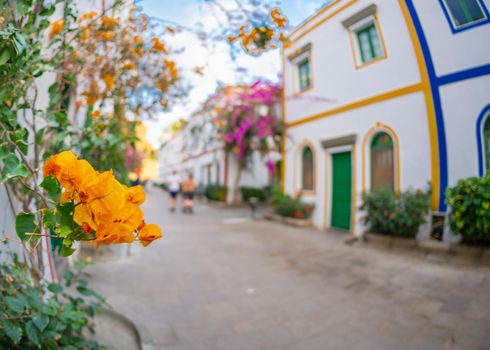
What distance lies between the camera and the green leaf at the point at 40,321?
1.05 m

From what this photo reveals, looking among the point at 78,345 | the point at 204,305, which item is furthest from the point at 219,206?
the point at 78,345

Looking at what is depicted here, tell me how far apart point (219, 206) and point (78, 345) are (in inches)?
483

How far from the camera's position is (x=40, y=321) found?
1073mm

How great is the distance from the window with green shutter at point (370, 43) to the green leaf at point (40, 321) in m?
1.60

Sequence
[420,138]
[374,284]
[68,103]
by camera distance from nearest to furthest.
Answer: [420,138] → [68,103] → [374,284]

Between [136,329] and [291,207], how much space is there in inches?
246

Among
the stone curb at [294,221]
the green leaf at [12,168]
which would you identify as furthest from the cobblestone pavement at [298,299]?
the stone curb at [294,221]

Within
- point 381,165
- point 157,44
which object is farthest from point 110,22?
point 381,165

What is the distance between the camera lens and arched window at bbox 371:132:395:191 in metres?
4.60

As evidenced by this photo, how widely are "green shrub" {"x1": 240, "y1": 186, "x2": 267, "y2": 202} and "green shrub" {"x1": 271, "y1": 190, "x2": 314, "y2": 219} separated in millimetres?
5476

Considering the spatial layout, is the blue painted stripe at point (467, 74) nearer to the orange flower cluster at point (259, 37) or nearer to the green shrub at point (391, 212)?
the orange flower cluster at point (259, 37)

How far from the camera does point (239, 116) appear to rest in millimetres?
11141

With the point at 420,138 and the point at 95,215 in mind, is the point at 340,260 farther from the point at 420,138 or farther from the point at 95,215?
the point at 95,215

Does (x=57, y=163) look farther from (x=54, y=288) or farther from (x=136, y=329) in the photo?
(x=136, y=329)
